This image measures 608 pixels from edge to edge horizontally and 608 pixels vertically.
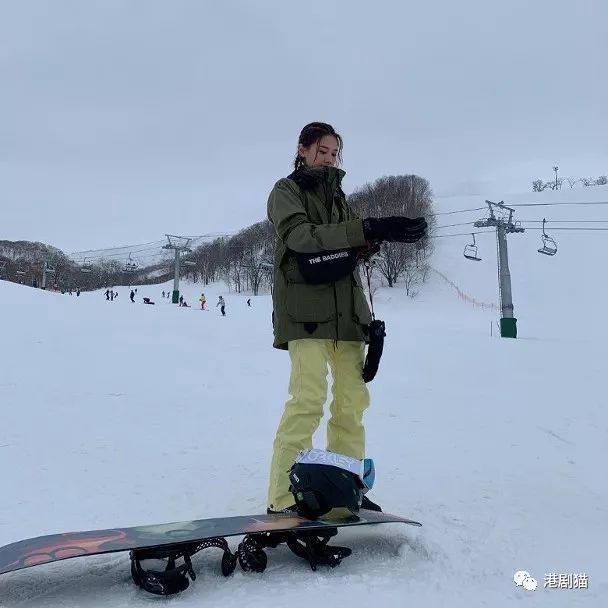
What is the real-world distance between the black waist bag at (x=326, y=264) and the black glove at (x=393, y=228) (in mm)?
143

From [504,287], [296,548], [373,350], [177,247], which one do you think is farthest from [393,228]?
[177,247]

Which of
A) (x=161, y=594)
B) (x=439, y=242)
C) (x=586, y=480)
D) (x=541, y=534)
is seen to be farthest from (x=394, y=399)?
(x=439, y=242)

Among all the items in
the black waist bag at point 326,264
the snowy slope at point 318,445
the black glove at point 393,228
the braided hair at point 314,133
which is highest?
the braided hair at point 314,133

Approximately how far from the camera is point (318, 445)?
4.53 meters

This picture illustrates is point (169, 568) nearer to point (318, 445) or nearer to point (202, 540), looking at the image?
point (202, 540)

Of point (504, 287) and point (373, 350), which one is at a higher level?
point (504, 287)

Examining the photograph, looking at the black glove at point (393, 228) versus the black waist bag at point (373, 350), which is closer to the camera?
the black glove at point (393, 228)

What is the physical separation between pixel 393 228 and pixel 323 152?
2.26 ft

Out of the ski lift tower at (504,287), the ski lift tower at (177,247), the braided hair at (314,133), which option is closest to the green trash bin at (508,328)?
the ski lift tower at (504,287)

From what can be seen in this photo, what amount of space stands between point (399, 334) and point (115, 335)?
7.66 m

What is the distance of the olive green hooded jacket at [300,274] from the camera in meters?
2.52

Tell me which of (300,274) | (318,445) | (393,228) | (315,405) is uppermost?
(393,228)

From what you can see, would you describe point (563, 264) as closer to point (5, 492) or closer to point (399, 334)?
point (399, 334)

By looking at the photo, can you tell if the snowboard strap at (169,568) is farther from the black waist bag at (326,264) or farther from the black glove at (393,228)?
the black glove at (393,228)
